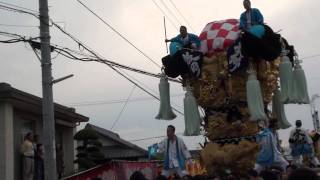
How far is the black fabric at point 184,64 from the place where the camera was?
10.2 meters

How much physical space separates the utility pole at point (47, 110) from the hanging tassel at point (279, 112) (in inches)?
178

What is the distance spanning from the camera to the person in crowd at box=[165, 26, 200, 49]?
1040 cm

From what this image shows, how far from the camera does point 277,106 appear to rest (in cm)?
1080

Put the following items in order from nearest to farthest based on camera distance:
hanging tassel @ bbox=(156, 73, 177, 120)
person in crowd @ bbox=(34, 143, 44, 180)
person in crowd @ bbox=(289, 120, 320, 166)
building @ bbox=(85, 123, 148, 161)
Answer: hanging tassel @ bbox=(156, 73, 177, 120) → person in crowd @ bbox=(289, 120, 320, 166) → person in crowd @ bbox=(34, 143, 44, 180) → building @ bbox=(85, 123, 148, 161)

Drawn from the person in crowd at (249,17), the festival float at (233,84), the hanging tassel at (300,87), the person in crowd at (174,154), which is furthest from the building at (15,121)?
the hanging tassel at (300,87)

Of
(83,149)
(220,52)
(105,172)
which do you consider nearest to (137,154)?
(83,149)

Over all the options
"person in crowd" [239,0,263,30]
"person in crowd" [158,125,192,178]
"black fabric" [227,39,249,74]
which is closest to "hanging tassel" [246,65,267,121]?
"black fabric" [227,39,249,74]

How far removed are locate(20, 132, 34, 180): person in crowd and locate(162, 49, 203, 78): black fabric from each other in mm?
5283

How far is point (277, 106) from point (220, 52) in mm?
1696

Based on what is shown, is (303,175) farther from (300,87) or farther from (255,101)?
(300,87)

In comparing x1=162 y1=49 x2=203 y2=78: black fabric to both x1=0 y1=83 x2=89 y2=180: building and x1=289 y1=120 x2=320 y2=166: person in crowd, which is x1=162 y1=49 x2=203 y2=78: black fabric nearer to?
x1=289 y1=120 x2=320 y2=166: person in crowd

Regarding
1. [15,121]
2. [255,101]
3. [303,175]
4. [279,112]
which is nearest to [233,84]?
[255,101]

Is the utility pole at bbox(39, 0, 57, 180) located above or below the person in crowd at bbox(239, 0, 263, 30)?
below

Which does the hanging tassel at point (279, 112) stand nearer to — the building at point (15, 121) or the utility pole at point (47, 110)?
the utility pole at point (47, 110)
